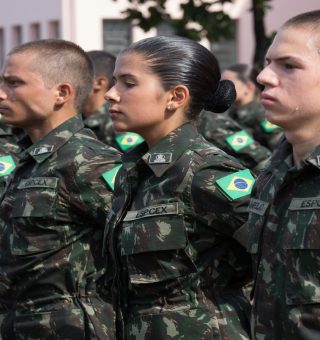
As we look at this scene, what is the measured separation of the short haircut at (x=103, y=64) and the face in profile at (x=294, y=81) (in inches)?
202

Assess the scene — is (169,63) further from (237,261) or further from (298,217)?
(298,217)

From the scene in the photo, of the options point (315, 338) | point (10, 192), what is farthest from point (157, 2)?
point (315, 338)

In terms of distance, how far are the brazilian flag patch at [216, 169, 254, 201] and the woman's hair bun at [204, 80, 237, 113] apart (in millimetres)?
409

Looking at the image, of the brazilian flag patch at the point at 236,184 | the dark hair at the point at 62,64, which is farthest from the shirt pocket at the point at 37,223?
the brazilian flag patch at the point at 236,184

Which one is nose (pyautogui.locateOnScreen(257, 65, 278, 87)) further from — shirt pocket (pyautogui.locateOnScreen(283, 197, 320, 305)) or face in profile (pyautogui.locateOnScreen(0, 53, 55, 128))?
face in profile (pyautogui.locateOnScreen(0, 53, 55, 128))

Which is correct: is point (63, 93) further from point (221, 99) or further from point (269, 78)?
point (269, 78)

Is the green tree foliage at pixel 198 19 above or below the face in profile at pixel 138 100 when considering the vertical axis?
below

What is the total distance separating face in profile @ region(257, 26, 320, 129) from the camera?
3.63 m

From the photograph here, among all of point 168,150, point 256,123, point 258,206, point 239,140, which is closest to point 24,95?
point 168,150

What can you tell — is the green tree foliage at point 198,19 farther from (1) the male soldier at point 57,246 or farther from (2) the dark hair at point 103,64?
(1) the male soldier at point 57,246

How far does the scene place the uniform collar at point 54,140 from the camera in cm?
506

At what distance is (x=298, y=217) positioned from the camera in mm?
3598

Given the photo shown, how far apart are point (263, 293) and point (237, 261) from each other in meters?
0.65

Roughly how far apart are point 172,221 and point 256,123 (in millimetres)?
7465
